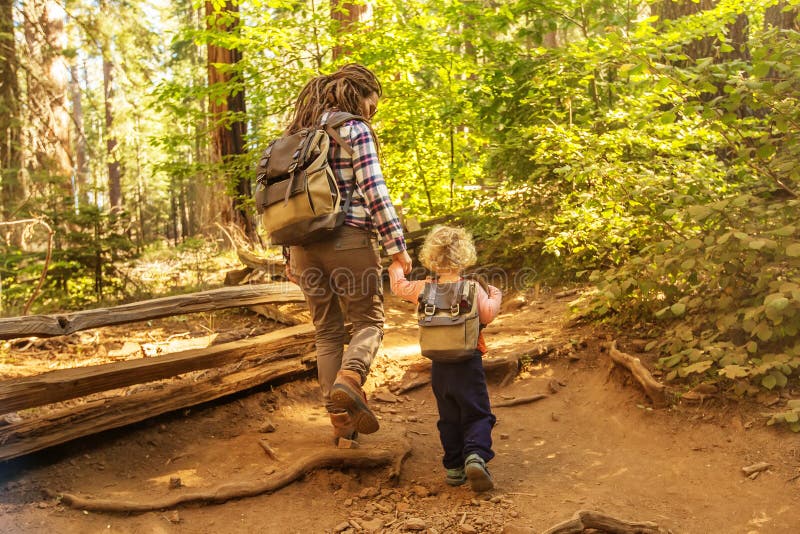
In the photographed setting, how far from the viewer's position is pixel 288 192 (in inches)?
150

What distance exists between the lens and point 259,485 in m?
3.85

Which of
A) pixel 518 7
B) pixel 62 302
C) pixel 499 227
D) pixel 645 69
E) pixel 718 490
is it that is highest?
pixel 518 7

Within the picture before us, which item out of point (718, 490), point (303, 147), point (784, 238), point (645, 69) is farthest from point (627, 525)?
point (645, 69)

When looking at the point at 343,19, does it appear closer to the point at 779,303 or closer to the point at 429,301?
the point at 429,301

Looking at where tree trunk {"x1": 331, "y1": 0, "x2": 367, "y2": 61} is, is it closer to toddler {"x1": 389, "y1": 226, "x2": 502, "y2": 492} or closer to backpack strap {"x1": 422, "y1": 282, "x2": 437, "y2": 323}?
toddler {"x1": 389, "y1": 226, "x2": 502, "y2": 492}

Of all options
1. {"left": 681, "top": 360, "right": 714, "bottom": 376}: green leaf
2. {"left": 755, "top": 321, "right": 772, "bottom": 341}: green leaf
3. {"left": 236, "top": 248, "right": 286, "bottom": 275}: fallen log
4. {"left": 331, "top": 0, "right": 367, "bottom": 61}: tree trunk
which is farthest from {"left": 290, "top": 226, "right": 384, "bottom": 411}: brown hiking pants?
{"left": 236, "top": 248, "right": 286, "bottom": 275}: fallen log

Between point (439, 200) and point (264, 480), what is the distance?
6894 mm

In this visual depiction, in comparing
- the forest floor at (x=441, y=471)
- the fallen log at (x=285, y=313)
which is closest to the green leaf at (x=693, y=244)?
the forest floor at (x=441, y=471)

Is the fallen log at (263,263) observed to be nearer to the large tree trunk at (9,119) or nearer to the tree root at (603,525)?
the large tree trunk at (9,119)

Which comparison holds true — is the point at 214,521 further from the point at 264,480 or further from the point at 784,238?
the point at 784,238

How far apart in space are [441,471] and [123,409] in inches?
90.3

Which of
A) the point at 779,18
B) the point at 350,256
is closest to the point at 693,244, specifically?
the point at 350,256

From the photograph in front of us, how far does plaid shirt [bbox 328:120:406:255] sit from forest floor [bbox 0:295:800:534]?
5.35 ft

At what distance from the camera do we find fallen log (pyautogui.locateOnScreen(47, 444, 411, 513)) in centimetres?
351
